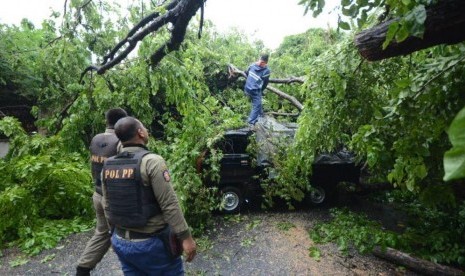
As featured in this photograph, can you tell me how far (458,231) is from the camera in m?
4.61

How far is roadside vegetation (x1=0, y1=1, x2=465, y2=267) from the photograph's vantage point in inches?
99.5

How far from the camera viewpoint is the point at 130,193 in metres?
2.24

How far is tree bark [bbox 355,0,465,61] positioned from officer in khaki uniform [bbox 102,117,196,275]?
1.58 metres

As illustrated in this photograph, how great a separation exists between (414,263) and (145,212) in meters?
3.67

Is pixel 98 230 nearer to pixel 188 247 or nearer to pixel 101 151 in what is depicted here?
pixel 101 151

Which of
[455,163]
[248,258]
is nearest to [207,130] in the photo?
[248,258]

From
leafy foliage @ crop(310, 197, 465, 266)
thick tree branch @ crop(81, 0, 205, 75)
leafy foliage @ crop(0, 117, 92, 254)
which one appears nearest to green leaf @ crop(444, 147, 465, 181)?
thick tree branch @ crop(81, 0, 205, 75)

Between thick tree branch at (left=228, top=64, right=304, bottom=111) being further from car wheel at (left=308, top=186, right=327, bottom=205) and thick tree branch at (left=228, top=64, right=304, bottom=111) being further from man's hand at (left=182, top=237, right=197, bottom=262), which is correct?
man's hand at (left=182, top=237, right=197, bottom=262)

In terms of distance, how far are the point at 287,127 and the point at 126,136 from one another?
4803 mm

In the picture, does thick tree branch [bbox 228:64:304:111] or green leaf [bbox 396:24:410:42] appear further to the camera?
thick tree branch [bbox 228:64:304:111]

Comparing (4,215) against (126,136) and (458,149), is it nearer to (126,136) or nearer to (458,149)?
(126,136)

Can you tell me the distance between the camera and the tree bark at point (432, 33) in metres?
1.65

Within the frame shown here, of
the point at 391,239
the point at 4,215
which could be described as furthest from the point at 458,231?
the point at 4,215

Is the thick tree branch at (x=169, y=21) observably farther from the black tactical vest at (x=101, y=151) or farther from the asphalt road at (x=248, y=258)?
the asphalt road at (x=248, y=258)
